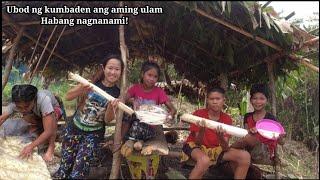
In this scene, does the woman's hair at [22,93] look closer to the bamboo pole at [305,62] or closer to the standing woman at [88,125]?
the standing woman at [88,125]

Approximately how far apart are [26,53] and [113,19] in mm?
2093

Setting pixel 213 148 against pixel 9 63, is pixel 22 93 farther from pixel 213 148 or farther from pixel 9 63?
pixel 213 148

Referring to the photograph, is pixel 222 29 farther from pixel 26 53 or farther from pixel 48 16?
pixel 26 53

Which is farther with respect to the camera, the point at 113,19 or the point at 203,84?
the point at 203,84

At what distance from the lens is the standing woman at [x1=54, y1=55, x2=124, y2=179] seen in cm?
404

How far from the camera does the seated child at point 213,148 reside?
13.0 ft

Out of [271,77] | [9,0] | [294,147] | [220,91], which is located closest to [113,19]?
[9,0]

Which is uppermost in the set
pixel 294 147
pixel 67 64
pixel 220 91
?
pixel 67 64

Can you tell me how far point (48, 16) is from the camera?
455 centimetres

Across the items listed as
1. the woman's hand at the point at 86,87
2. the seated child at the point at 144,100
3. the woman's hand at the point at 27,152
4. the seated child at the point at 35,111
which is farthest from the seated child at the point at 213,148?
the woman's hand at the point at 27,152

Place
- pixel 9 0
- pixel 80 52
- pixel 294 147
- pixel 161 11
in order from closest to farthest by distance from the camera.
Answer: pixel 9 0, pixel 161 11, pixel 80 52, pixel 294 147

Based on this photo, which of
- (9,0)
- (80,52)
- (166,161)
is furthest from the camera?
(80,52)

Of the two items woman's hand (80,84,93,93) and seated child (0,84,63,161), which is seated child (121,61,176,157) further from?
seated child (0,84,63,161)

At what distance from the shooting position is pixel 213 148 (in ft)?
13.7
